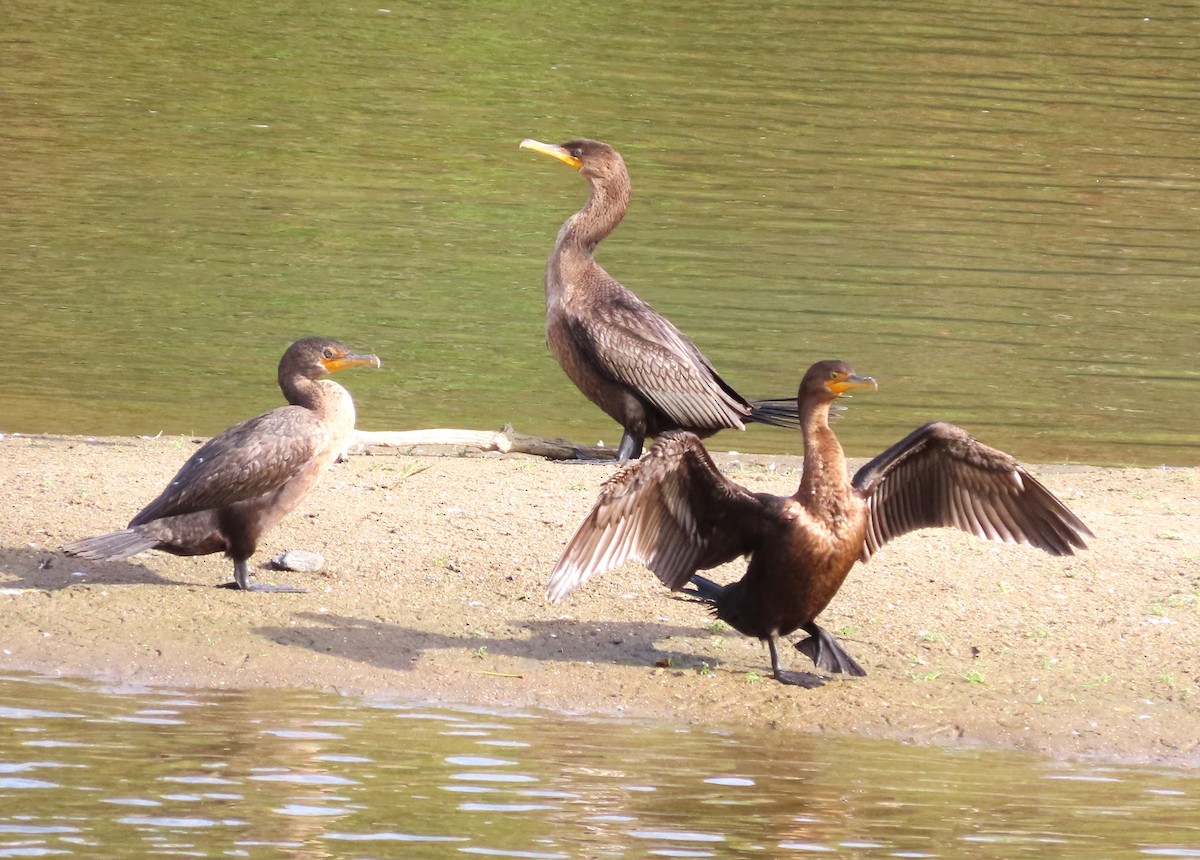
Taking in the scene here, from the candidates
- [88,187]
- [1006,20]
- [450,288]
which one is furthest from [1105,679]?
[1006,20]

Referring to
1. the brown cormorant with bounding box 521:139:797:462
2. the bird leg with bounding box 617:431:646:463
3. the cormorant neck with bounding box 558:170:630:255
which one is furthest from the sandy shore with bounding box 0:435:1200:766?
the cormorant neck with bounding box 558:170:630:255

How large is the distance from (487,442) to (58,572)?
103 inches

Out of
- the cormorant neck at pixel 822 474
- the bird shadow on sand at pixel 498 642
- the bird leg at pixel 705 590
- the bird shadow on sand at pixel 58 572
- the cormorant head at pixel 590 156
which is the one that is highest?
the cormorant head at pixel 590 156

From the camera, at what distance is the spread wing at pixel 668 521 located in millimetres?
6289

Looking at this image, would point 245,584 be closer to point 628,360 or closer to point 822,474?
point 822,474

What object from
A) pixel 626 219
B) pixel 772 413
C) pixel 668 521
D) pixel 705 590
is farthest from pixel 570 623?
pixel 626 219

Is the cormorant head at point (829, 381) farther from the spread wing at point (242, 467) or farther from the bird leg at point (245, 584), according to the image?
the bird leg at point (245, 584)

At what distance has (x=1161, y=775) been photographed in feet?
19.2

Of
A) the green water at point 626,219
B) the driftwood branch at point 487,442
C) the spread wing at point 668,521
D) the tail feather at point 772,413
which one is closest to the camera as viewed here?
the spread wing at point 668,521

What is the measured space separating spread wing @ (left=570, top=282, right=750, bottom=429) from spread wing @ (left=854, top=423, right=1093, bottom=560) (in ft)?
8.21

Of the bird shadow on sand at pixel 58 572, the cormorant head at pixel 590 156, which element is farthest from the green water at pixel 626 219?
the bird shadow on sand at pixel 58 572

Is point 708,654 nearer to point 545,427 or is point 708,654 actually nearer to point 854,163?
point 545,427

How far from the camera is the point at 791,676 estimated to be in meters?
6.62

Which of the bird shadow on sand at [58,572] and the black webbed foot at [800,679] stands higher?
the black webbed foot at [800,679]
